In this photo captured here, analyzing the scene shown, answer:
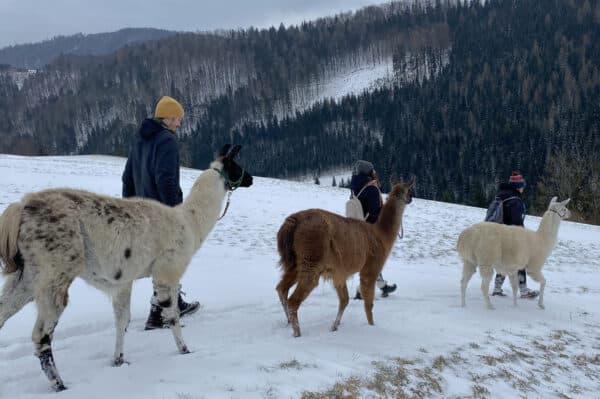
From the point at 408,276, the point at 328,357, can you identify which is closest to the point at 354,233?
the point at 328,357

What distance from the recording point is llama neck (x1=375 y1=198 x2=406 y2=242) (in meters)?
5.53

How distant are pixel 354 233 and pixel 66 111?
146 meters

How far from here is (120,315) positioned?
3877 millimetres

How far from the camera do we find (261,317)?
5391mm

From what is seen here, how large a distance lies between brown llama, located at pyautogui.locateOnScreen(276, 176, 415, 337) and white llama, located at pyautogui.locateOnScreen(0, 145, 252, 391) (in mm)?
985

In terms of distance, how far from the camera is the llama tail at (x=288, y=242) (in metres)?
4.70

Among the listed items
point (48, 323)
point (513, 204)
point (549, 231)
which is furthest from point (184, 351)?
point (549, 231)

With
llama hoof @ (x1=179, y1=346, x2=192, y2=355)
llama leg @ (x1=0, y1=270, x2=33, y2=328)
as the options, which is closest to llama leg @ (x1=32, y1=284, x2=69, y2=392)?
llama leg @ (x1=0, y1=270, x2=33, y2=328)

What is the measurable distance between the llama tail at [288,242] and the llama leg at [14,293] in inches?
90.5

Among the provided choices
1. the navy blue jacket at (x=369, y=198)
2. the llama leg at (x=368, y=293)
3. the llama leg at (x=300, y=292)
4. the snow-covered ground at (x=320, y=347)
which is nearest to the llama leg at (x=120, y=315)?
the snow-covered ground at (x=320, y=347)

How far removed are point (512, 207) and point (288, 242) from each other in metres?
4.48

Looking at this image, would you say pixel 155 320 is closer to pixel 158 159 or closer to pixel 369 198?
pixel 158 159

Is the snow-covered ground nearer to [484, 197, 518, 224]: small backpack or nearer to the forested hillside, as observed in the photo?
[484, 197, 518, 224]: small backpack

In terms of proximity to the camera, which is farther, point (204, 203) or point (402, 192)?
point (402, 192)
